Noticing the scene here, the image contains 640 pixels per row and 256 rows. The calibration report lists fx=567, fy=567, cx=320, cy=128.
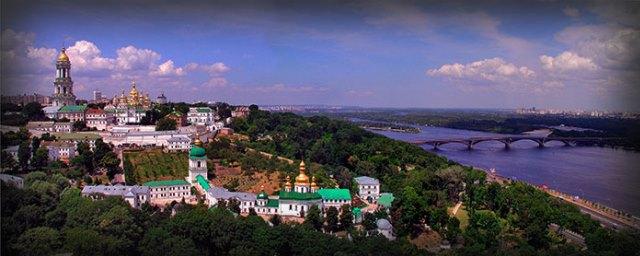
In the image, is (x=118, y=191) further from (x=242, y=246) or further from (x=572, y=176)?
(x=572, y=176)

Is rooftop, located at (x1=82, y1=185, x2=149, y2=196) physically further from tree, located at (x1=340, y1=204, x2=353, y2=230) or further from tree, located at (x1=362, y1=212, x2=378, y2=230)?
tree, located at (x1=362, y1=212, x2=378, y2=230)

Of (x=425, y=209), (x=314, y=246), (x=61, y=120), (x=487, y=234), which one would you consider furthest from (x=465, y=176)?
(x=61, y=120)

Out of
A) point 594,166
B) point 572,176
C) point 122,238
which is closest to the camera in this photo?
point 122,238

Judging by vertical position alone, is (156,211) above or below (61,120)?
below

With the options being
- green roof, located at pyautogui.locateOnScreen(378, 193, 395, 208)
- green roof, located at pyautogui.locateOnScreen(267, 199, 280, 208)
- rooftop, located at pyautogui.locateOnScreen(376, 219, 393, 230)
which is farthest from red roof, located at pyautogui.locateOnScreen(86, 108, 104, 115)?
rooftop, located at pyautogui.locateOnScreen(376, 219, 393, 230)

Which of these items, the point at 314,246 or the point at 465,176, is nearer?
the point at 314,246

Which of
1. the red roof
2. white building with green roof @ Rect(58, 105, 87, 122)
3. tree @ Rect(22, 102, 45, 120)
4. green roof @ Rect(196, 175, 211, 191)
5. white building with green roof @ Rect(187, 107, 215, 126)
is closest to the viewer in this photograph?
green roof @ Rect(196, 175, 211, 191)
